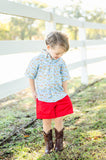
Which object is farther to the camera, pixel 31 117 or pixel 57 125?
pixel 31 117

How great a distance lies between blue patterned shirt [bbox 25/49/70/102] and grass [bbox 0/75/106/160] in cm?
58

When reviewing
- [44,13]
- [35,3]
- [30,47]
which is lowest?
[30,47]

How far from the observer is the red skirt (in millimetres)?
2189

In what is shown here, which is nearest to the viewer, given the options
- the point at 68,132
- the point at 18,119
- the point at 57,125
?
the point at 57,125

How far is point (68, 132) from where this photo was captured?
108 inches

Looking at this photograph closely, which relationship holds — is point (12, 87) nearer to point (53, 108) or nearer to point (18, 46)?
point (18, 46)

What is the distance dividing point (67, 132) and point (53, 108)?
0.68 meters

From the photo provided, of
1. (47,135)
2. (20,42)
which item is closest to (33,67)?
(47,135)

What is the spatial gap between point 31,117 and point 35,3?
43.4m

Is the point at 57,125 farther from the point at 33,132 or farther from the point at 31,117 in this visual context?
the point at 31,117

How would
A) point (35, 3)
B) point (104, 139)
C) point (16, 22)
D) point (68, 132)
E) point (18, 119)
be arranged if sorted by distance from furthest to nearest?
1. point (35, 3)
2. point (16, 22)
3. point (18, 119)
4. point (68, 132)
5. point (104, 139)

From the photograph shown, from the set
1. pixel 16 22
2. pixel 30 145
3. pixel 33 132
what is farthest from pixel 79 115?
pixel 16 22

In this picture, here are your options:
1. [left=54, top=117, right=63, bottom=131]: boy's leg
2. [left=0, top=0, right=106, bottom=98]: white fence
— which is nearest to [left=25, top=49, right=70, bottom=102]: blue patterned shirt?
[left=54, top=117, right=63, bottom=131]: boy's leg

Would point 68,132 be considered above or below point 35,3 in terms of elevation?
below
